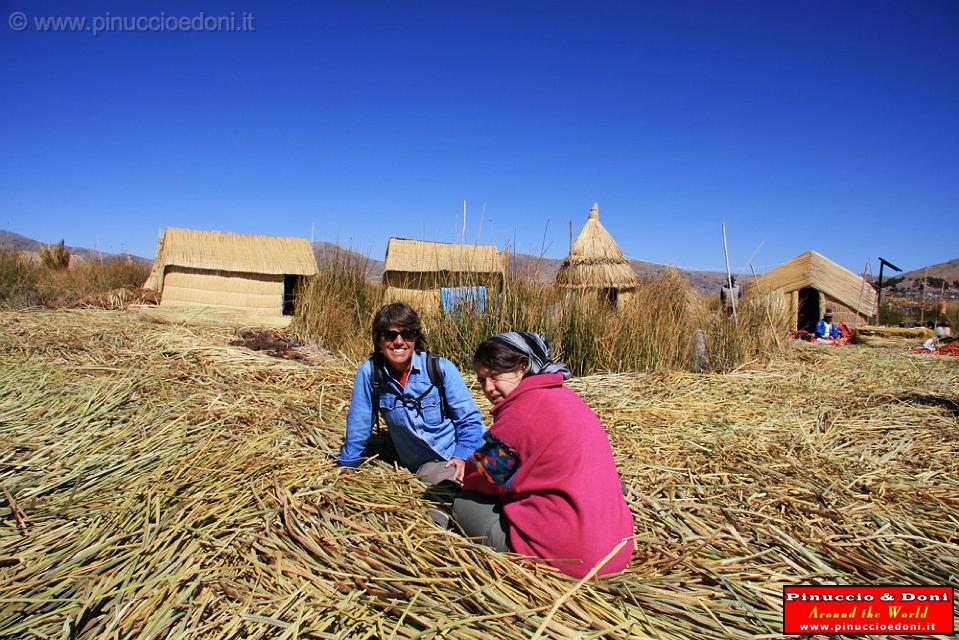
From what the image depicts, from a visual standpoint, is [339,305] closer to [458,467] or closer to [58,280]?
[458,467]

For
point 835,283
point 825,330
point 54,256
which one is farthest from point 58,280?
point 835,283

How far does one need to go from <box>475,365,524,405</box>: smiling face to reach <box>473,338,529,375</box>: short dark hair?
1 centimetres

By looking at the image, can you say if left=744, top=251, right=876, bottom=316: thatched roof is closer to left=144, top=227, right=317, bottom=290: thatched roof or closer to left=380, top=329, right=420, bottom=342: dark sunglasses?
left=144, top=227, right=317, bottom=290: thatched roof

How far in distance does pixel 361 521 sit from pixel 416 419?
667mm

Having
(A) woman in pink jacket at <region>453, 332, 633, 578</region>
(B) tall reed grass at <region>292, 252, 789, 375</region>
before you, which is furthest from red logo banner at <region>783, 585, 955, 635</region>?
(B) tall reed grass at <region>292, 252, 789, 375</region>

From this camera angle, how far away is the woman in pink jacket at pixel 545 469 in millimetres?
1606

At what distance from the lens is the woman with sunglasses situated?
8.32 feet

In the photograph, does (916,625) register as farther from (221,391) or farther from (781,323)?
(781,323)

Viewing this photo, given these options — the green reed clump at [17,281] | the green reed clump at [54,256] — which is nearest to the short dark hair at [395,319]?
the green reed clump at [17,281]

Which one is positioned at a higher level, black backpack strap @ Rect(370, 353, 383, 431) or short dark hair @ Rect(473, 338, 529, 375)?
short dark hair @ Rect(473, 338, 529, 375)

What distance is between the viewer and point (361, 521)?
2.02 m

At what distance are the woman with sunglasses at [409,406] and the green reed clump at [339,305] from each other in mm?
2779

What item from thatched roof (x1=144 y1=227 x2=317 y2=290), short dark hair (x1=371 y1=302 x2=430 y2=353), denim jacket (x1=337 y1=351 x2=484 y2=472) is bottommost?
denim jacket (x1=337 y1=351 x2=484 y2=472)

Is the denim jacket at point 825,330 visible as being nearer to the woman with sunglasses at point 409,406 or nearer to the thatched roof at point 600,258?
the thatched roof at point 600,258
